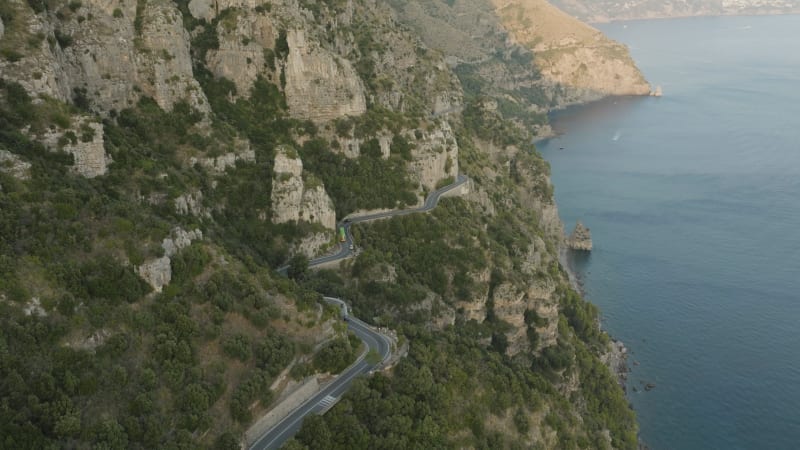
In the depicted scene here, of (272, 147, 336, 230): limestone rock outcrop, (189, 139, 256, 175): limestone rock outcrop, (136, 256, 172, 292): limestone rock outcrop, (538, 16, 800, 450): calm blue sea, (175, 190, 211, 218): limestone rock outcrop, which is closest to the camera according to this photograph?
(136, 256, 172, 292): limestone rock outcrop

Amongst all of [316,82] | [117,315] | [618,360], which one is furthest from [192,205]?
[618,360]

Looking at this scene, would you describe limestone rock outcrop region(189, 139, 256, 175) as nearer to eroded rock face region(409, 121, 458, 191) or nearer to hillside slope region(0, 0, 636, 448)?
hillside slope region(0, 0, 636, 448)

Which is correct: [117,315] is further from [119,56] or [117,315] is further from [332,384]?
[119,56]

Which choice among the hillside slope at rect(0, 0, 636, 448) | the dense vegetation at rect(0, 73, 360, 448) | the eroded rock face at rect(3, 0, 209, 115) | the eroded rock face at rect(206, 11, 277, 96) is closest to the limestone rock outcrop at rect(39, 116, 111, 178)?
the hillside slope at rect(0, 0, 636, 448)

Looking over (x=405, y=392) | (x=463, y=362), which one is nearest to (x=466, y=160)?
(x=463, y=362)

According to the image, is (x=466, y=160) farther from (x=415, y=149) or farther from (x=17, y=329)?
(x=17, y=329)

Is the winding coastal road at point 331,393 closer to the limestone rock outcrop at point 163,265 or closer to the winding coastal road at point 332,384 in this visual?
the winding coastal road at point 332,384

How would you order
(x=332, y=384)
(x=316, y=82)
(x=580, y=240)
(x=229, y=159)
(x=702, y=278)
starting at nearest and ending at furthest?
(x=332, y=384)
(x=229, y=159)
(x=316, y=82)
(x=702, y=278)
(x=580, y=240)
